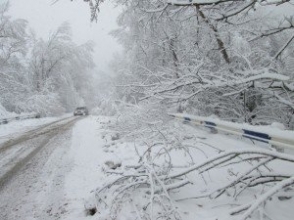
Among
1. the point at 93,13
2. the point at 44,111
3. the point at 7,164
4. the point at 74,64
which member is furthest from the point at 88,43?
the point at 93,13

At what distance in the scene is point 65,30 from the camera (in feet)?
139

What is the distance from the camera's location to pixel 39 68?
4031 cm

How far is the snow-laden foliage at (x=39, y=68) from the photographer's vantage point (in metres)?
A: 30.7

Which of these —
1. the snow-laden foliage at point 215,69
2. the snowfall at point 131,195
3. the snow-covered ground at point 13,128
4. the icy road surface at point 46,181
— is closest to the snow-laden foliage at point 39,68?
the snow-covered ground at point 13,128

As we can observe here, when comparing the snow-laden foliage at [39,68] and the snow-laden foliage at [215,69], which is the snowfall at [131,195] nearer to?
the snow-laden foliage at [215,69]

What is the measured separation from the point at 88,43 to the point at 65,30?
195 inches

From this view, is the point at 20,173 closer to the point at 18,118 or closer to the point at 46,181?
the point at 46,181

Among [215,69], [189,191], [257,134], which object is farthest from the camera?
[215,69]

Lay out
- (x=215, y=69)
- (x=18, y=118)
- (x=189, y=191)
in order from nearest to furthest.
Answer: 1. (x=189, y=191)
2. (x=215, y=69)
3. (x=18, y=118)

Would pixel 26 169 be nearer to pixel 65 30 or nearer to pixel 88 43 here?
pixel 65 30

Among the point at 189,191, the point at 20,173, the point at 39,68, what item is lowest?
the point at 189,191

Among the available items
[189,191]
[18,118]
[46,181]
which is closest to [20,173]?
[46,181]

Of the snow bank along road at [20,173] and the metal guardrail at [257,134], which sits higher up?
the metal guardrail at [257,134]

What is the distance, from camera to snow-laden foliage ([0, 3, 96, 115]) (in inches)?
1207
